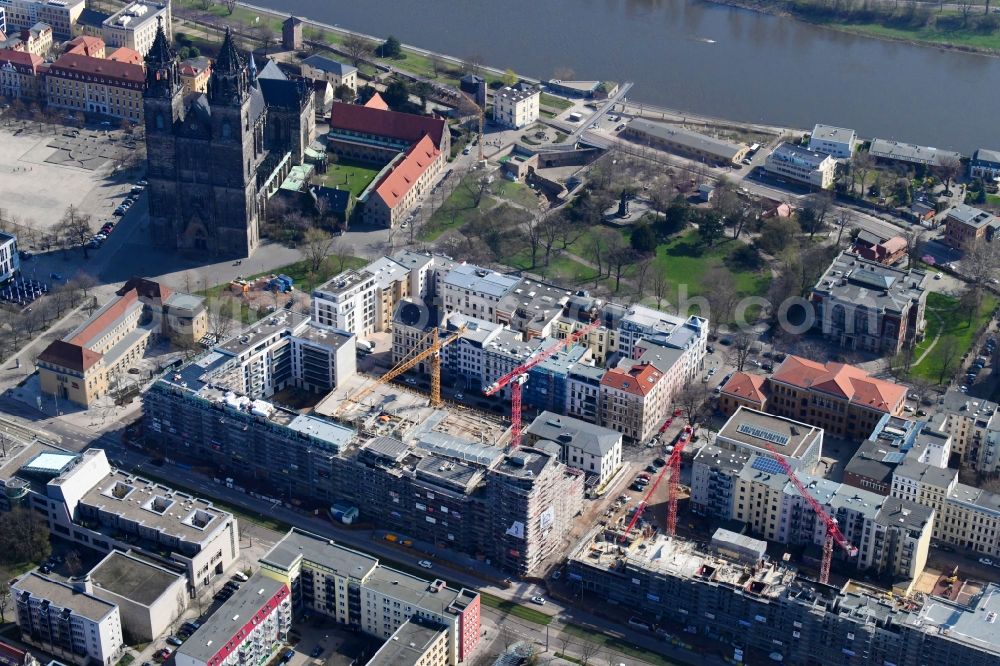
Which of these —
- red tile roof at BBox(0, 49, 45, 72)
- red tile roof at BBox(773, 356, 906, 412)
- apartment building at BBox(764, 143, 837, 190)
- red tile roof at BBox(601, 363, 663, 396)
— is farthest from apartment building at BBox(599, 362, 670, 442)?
red tile roof at BBox(0, 49, 45, 72)

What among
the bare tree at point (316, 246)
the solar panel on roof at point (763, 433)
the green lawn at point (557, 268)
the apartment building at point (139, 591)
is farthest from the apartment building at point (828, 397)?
the apartment building at point (139, 591)

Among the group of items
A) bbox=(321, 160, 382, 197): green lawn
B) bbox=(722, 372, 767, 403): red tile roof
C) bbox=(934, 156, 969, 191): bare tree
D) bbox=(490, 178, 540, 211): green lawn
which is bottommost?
bbox=(722, 372, 767, 403): red tile roof

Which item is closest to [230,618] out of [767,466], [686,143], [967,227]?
[767,466]

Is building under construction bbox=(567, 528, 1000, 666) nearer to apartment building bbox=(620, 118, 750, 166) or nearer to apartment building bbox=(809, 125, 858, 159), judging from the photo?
apartment building bbox=(620, 118, 750, 166)

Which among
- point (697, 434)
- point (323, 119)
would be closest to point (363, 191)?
point (323, 119)

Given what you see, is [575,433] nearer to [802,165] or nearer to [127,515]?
[127,515]

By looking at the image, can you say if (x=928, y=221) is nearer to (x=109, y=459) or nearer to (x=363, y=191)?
(x=363, y=191)

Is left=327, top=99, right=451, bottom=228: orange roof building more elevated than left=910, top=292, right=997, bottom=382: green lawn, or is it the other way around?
left=327, top=99, right=451, bottom=228: orange roof building
